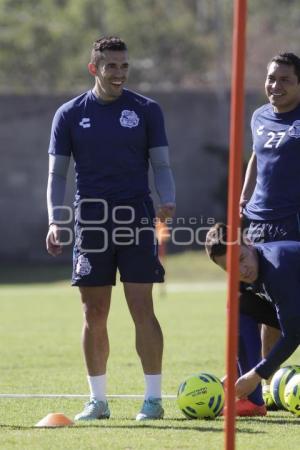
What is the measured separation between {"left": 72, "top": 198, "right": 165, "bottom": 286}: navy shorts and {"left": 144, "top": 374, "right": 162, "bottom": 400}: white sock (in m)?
0.68

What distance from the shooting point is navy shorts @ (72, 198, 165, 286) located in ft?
27.6

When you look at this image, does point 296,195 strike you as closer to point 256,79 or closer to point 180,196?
point 180,196

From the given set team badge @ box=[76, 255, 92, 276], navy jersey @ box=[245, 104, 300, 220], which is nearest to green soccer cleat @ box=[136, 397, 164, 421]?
team badge @ box=[76, 255, 92, 276]

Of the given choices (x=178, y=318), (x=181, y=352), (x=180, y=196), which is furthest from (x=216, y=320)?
(x=180, y=196)

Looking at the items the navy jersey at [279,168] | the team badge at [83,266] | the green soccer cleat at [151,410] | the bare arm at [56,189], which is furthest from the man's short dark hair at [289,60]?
the green soccer cleat at [151,410]

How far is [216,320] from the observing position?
1820cm

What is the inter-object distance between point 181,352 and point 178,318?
5.25 m

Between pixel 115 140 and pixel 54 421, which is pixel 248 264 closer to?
pixel 115 140

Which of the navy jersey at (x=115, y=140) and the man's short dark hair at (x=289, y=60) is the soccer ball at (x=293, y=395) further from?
the man's short dark hair at (x=289, y=60)

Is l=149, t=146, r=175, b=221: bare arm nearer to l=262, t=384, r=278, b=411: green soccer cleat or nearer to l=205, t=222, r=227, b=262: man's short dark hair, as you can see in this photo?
l=205, t=222, r=227, b=262: man's short dark hair

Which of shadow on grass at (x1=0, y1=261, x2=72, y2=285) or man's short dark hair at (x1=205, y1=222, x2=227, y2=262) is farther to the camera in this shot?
shadow on grass at (x1=0, y1=261, x2=72, y2=285)

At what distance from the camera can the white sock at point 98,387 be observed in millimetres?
8500

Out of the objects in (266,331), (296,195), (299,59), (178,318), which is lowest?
(178,318)

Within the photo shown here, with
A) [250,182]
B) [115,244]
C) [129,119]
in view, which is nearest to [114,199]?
[115,244]
